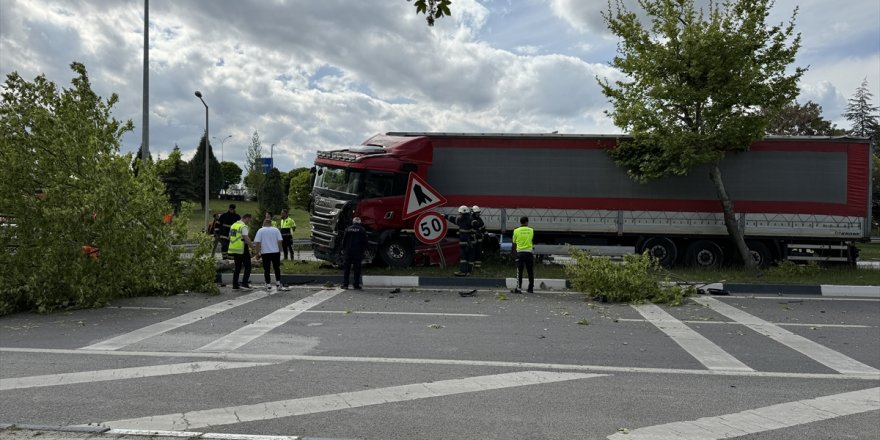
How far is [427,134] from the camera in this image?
15734mm

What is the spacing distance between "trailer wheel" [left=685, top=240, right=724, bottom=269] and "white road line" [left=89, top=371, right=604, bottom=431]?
10817mm

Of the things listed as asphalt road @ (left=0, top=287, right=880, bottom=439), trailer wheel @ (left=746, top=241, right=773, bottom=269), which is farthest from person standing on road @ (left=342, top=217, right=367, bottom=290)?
trailer wheel @ (left=746, top=241, right=773, bottom=269)

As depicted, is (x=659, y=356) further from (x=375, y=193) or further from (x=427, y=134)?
(x=427, y=134)

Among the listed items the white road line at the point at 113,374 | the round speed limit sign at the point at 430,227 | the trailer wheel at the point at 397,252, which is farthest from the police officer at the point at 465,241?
the white road line at the point at 113,374

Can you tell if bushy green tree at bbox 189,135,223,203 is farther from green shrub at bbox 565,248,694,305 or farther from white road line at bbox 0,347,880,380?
white road line at bbox 0,347,880,380

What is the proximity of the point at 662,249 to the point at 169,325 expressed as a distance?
472 inches

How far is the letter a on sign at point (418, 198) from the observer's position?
1380 centimetres

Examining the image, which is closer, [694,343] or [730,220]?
[694,343]

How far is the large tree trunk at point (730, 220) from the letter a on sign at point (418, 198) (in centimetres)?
676

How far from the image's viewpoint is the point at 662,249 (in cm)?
1555

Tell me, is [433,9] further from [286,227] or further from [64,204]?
[286,227]

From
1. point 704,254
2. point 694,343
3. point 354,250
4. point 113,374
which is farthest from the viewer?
point 704,254

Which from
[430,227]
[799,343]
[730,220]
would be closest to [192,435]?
[799,343]

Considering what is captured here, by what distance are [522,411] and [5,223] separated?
9838 mm
